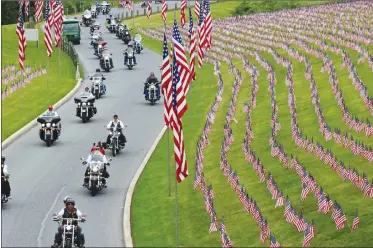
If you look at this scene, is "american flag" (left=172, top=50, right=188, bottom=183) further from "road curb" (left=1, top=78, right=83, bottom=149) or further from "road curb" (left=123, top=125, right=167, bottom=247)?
"road curb" (left=1, top=78, right=83, bottom=149)

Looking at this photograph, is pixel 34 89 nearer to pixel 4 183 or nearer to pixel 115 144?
pixel 115 144

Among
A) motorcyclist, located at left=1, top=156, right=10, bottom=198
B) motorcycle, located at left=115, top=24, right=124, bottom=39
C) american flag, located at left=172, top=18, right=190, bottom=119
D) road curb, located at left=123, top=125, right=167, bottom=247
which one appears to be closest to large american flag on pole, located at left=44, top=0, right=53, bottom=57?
road curb, located at left=123, top=125, right=167, bottom=247

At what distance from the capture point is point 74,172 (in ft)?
127

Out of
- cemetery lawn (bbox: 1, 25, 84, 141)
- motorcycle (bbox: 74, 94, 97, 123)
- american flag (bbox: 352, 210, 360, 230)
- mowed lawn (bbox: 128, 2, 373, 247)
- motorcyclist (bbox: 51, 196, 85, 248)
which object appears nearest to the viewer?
motorcyclist (bbox: 51, 196, 85, 248)

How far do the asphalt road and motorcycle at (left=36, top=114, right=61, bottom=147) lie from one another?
1.18 ft

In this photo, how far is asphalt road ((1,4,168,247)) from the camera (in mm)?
30359

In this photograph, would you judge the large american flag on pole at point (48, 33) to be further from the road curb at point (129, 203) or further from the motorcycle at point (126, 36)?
the motorcycle at point (126, 36)

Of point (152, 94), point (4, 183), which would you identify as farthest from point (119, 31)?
point (4, 183)

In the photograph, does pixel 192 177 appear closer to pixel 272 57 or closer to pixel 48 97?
pixel 48 97

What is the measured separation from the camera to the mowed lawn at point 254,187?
1130 inches

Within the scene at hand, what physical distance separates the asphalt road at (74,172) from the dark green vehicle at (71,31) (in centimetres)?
3061

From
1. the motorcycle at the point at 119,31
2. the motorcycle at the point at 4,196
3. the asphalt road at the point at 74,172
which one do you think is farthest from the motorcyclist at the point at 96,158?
the motorcycle at the point at 119,31

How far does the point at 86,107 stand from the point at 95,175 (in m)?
15.0

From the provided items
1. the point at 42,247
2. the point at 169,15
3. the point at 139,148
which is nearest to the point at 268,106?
the point at 139,148
